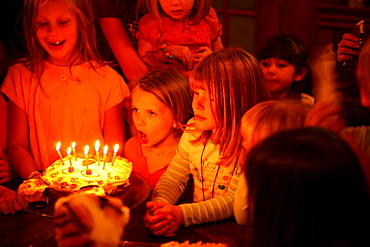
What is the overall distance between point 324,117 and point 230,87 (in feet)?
1.34

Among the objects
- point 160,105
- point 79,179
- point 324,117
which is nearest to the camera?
point 324,117

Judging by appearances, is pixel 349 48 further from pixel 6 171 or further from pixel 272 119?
pixel 6 171

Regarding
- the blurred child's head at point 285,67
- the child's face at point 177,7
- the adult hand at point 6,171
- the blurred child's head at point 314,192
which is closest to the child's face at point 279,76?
the blurred child's head at point 285,67

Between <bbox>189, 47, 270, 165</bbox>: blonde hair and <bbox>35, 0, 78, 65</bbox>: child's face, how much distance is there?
2.04ft

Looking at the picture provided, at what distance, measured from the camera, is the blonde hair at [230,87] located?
161cm

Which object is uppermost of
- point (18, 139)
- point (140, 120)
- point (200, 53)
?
point (200, 53)

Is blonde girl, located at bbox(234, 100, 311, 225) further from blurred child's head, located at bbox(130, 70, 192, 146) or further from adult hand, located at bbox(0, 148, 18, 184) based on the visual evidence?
adult hand, located at bbox(0, 148, 18, 184)

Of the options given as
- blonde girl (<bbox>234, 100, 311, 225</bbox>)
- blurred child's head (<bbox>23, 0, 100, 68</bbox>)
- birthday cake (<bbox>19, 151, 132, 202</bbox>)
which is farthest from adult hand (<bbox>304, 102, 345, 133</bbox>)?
blurred child's head (<bbox>23, 0, 100, 68</bbox>)

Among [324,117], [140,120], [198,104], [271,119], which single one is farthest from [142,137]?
[324,117]

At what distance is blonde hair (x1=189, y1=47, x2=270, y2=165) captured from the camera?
1.61 meters

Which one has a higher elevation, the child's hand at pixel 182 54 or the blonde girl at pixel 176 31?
the blonde girl at pixel 176 31

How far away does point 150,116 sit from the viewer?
74.3 inches

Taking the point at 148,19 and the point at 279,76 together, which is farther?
the point at 279,76

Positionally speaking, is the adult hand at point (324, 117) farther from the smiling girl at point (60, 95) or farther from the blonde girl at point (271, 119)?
the smiling girl at point (60, 95)
